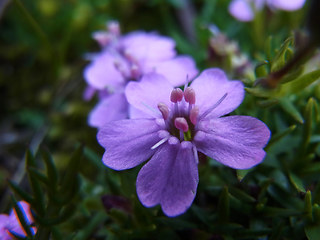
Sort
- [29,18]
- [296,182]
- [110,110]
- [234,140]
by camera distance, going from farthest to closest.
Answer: [29,18] < [110,110] < [296,182] < [234,140]

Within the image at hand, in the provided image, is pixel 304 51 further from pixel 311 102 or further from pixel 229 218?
pixel 229 218

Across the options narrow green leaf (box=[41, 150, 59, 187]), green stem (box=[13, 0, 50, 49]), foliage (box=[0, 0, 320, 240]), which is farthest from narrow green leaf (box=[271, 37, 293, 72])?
green stem (box=[13, 0, 50, 49])

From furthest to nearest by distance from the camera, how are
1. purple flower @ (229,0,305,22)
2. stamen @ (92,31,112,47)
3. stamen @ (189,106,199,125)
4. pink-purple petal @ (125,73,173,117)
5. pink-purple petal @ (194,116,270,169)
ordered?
1. purple flower @ (229,0,305,22)
2. stamen @ (92,31,112,47)
3. pink-purple petal @ (125,73,173,117)
4. stamen @ (189,106,199,125)
5. pink-purple petal @ (194,116,270,169)

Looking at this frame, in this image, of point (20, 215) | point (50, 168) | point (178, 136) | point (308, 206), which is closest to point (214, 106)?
point (178, 136)

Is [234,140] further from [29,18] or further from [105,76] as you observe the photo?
[29,18]

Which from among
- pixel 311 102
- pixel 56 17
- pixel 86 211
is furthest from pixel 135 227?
pixel 56 17

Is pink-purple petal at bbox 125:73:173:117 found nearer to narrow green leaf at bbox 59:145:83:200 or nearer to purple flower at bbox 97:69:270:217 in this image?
purple flower at bbox 97:69:270:217

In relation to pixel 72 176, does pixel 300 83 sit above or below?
below
